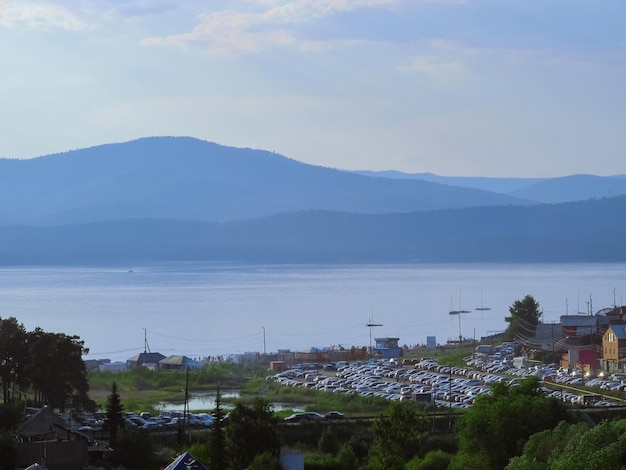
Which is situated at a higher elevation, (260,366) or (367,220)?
(367,220)

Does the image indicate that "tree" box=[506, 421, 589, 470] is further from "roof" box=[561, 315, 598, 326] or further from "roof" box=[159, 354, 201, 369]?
"roof" box=[561, 315, 598, 326]

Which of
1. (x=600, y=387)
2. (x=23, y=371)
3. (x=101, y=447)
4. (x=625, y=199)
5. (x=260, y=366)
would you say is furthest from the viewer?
(x=625, y=199)

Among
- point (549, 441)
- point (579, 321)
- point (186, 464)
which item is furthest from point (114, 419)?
point (579, 321)

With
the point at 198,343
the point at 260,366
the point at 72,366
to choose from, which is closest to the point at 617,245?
the point at 198,343

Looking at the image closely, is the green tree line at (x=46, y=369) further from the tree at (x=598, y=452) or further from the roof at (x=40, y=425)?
the tree at (x=598, y=452)

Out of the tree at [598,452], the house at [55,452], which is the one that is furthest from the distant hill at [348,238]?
the tree at [598,452]

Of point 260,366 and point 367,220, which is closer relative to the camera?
point 260,366

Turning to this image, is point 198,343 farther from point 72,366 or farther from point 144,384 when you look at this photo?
point 72,366
